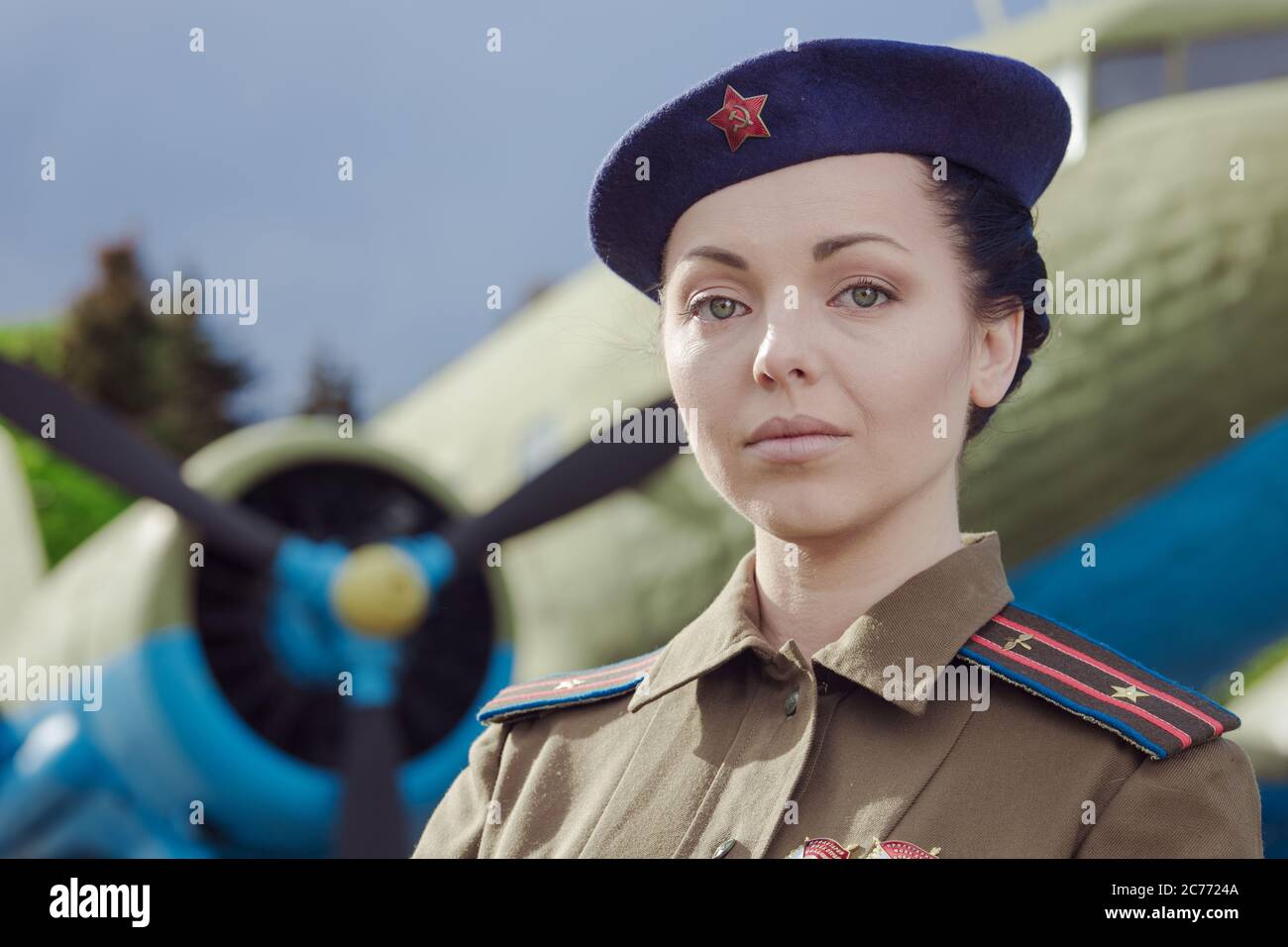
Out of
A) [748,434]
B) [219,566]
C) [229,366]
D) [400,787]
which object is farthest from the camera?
[229,366]

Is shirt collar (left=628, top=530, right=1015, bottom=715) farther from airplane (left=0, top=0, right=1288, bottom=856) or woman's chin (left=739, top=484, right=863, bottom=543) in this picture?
airplane (left=0, top=0, right=1288, bottom=856)

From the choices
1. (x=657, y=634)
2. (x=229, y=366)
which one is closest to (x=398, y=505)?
(x=657, y=634)

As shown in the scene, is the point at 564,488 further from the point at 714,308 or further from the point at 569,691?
the point at 714,308

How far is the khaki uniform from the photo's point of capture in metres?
1.23

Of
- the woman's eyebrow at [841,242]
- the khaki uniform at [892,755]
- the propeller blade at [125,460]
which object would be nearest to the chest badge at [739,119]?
the woman's eyebrow at [841,242]

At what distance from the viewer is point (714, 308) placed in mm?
1394

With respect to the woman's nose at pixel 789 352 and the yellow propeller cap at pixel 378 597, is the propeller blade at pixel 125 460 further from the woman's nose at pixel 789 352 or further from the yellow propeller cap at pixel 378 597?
the woman's nose at pixel 789 352

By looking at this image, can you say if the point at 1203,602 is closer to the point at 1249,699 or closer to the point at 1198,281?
the point at 1249,699

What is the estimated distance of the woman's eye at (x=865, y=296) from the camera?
1323mm

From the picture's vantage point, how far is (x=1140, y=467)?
6211 mm

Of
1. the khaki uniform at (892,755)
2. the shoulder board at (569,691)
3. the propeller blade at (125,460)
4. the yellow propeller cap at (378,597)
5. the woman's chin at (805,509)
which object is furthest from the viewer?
the propeller blade at (125,460)

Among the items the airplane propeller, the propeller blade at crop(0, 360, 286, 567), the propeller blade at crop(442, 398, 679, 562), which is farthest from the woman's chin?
the propeller blade at crop(0, 360, 286, 567)

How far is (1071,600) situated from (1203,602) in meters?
0.58

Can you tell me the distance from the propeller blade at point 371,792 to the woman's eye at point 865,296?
15.8ft
